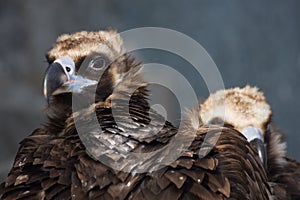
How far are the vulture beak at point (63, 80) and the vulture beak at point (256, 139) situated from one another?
102 centimetres

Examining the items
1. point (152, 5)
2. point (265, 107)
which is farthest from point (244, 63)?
point (265, 107)

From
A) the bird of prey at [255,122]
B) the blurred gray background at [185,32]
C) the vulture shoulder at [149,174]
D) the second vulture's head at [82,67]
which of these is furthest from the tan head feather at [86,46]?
the blurred gray background at [185,32]

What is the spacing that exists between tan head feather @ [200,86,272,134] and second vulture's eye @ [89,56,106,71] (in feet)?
3.22

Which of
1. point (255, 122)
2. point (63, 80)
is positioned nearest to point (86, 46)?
point (63, 80)

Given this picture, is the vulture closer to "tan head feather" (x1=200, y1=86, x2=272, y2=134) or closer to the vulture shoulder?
the vulture shoulder

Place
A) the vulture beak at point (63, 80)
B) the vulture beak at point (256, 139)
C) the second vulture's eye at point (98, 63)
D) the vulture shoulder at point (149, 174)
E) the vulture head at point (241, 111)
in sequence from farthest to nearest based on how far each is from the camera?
the vulture head at point (241, 111)
the vulture beak at point (256, 139)
the second vulture's eye at point (98, 63)
the vulture beak at point (63, 80)
the vulture shoulder at point (149, 174)

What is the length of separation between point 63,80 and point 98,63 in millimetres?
236

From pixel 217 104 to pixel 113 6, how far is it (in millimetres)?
2123

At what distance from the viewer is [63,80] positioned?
2.48 m

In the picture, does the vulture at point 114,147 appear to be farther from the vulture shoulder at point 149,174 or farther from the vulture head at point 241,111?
the vulture head at point 241,111

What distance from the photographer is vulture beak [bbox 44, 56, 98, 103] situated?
242cm

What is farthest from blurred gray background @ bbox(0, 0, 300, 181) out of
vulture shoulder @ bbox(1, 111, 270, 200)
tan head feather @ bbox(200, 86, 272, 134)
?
vulture shoulder @ bbox(1, 111, 270, 200)

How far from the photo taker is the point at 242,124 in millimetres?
3508

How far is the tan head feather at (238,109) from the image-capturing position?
3.53 metres
